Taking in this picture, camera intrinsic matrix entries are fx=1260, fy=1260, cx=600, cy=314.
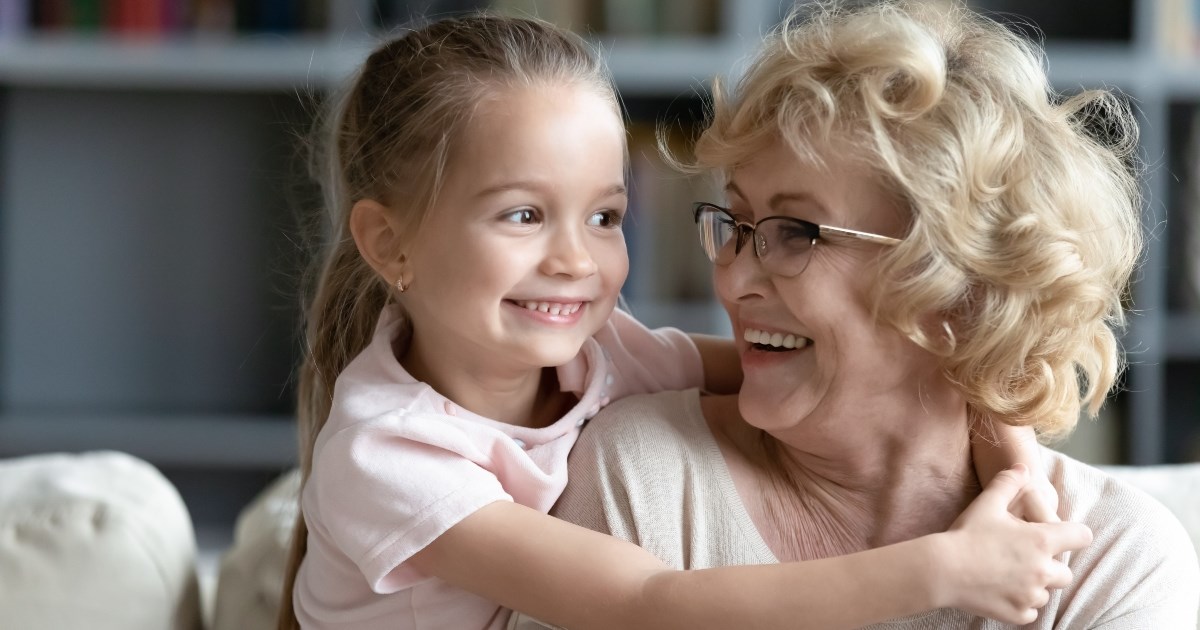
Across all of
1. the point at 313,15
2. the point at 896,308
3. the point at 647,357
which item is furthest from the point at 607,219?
the point at 313,15

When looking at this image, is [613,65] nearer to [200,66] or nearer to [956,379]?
[200,66]

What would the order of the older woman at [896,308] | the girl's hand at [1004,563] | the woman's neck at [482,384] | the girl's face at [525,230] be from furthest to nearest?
the woman's neck at [482,384] → the girl's face at [525,230] → the older woman at [896,308] → the girl's hand at [1004,563]

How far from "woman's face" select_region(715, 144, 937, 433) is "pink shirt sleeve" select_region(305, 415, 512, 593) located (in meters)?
0.32

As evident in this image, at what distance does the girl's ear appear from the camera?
1481 millimetres

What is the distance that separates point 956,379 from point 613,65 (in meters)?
2.18

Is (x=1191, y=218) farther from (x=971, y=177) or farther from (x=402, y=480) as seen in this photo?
(x=402, y=480)

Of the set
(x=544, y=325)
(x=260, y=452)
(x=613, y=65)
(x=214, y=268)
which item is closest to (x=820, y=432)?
(x=544, y=325)

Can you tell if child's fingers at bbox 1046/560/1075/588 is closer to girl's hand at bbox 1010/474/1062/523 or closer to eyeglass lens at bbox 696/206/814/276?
girl's hand at bbox 1010/474/1062/523

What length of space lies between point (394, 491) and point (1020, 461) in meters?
0.66

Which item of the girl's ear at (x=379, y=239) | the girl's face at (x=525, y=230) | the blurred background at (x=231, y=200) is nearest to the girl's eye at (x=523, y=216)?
the girl's face at (x=525, y=230)

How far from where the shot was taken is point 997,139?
128 cm

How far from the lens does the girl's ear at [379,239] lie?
1481 mm

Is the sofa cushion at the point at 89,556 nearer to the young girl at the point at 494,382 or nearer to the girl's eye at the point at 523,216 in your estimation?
the young girl at the point at 494,382

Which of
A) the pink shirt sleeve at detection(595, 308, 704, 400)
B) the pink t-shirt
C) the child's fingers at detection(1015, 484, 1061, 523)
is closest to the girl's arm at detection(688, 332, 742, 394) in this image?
the pink shirt sleeve at detection(595, 308, 704, 400)
